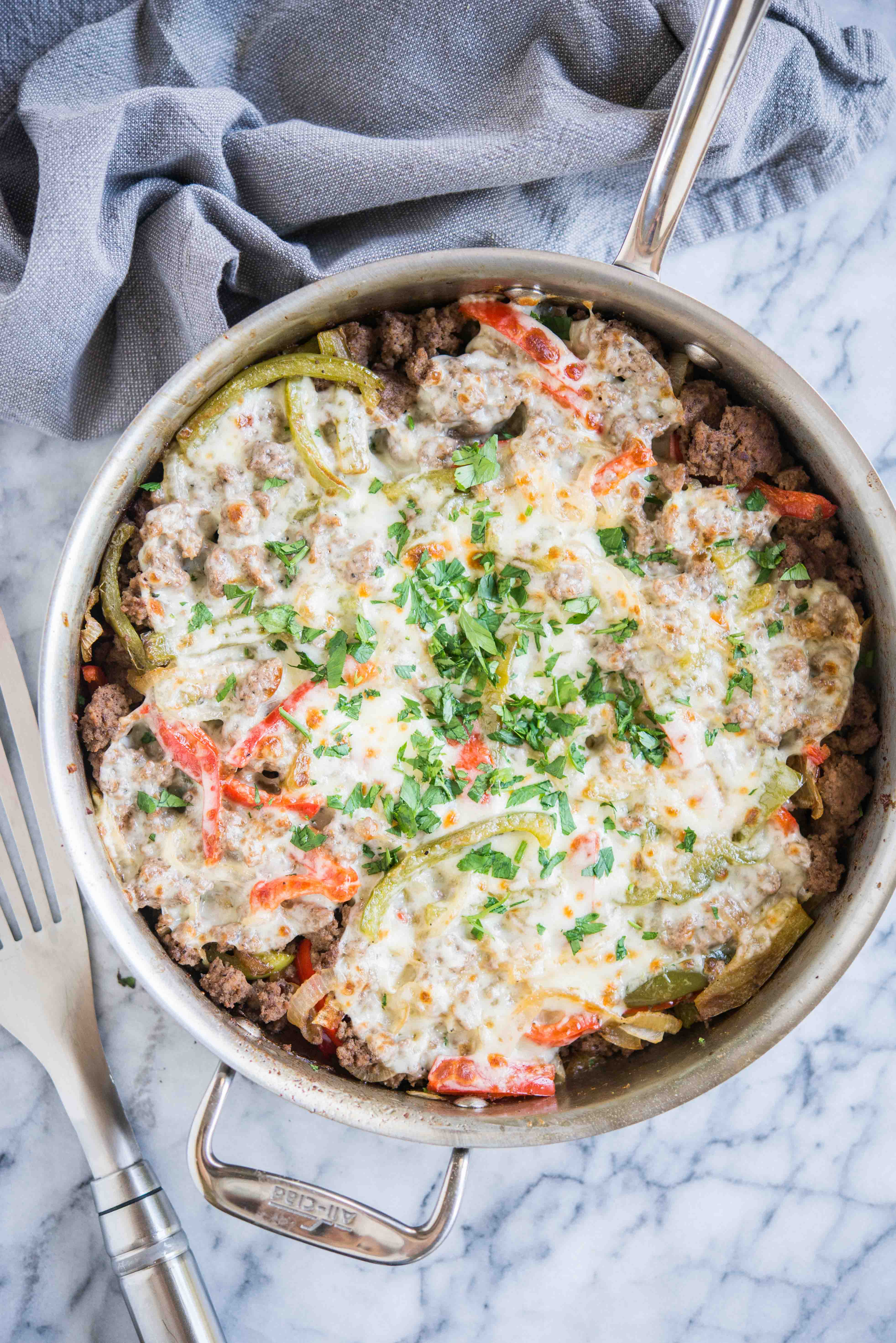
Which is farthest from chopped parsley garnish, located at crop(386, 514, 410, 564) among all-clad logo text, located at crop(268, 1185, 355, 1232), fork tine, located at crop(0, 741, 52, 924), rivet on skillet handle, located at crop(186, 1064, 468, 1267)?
all-clad logo text, located at crop(268, 1185, 355, 1232)

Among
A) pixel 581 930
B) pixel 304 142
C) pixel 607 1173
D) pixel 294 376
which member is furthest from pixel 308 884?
pixel 304 142

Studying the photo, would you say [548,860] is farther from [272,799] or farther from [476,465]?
[476,465]

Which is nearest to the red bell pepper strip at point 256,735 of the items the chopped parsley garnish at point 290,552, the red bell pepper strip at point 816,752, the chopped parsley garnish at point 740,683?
the chopped parsley garnish at point 290,552

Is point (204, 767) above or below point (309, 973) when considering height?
above

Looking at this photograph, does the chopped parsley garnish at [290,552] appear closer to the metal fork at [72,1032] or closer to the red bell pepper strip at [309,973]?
the metal fork at [72,1032]

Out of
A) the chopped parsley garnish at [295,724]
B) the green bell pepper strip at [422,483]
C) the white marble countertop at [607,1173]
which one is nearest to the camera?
the chopped parsley garnish at [295,724]

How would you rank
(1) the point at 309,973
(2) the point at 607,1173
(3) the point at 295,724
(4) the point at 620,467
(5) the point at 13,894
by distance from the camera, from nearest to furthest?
(3) the point at 295,724
(4) the point at 620,467
(1) the point at 309,973
(5) the point at 13,894
(2) the point at 607,1173
